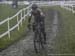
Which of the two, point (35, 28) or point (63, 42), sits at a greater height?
point (35, 28)

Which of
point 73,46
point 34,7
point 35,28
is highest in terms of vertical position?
point 34,7

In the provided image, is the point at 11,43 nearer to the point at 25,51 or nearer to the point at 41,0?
the point at 25,51

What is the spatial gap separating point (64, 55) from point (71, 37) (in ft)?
15.4

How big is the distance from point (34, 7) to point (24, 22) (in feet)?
27.7

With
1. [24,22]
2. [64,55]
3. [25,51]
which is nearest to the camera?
[64,55]

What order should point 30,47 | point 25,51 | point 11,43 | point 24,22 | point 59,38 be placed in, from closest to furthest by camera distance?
point 25,51, point 30,47, point 11,43, point 59,38, point 24,22

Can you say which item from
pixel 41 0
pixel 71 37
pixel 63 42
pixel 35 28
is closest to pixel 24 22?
pixel 71 37

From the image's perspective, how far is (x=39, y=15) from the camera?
1223 centimetres

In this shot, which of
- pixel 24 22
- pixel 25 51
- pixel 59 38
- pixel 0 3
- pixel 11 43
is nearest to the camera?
pixel 25 51

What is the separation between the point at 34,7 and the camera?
482 inches

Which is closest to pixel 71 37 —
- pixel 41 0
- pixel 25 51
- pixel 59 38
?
pixel 59 38

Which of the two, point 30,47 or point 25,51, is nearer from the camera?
point 25,51

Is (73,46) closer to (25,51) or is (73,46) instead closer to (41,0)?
(25,51)

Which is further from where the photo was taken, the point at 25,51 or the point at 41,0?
the point at 41,0
